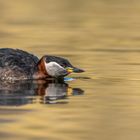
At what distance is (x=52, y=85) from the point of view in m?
17.6

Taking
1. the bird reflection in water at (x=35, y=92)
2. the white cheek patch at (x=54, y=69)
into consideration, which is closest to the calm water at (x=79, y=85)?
the bird reflection in water at (x=35, y=92)

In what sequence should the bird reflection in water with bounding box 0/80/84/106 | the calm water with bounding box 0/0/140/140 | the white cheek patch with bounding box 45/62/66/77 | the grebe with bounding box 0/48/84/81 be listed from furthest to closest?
1. the white cheek patch with bounding box 45/62/66/77
2. the grebe with bounding box 0/48/84/81
3. the bird reflection in water with bounding box 0/80/84/106
4. the calm water with bounding box 0/0/140/140

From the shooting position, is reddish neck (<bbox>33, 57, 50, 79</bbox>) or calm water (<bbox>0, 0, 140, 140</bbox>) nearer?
calm water (<bbox>0, 0, 140, 140</bbox>)

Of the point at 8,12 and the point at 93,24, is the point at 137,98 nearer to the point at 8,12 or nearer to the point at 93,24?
the point at 93,24

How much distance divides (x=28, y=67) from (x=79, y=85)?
183cm

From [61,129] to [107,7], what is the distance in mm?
26361

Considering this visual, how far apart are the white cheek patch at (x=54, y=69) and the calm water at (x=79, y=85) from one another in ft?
1.08

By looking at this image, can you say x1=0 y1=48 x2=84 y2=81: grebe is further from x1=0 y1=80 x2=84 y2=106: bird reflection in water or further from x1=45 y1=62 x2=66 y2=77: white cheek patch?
x1=0 y1=80 x2=84 y2=106: bird reflection in water

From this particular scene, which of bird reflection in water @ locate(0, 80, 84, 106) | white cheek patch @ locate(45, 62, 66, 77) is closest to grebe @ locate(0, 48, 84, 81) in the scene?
white cheek patch @ locate(45, 62, 66, 77)

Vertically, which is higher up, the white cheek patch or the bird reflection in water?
the white cheek patch

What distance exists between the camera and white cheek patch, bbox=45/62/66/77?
60.4 ft

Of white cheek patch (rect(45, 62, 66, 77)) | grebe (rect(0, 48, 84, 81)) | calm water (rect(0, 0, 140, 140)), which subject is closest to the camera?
calm water (rect(0, 0, 140, 140))

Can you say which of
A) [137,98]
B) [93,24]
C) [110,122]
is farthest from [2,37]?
[110,122]

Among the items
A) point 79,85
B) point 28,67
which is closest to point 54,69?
point 28,67
